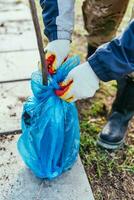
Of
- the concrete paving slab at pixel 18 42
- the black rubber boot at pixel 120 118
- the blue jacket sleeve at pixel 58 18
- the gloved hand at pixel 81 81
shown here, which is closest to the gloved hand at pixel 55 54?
the blue jacket sleeve at pixel 58 18

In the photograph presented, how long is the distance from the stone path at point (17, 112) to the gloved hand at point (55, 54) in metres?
0.62

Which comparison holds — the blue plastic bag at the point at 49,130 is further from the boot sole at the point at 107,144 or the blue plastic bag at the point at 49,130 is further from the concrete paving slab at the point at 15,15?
the concrete paving slab at the point at 15,15

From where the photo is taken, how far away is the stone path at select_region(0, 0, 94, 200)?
83.9 inches

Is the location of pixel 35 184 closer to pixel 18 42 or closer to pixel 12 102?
pixel 12 102

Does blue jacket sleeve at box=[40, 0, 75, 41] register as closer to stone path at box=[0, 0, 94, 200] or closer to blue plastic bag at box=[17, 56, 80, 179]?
blue plastic bag at box=[17, 56, 80, 179]

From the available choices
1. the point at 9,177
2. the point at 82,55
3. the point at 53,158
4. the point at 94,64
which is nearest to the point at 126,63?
the point at 94,64

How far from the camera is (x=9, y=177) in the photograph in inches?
86.5

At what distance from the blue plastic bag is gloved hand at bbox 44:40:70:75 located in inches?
2.6

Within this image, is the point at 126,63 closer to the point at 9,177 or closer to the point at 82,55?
the point at 9,177

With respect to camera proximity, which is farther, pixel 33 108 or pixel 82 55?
pixel 82 55

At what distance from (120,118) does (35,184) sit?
0.73 meters

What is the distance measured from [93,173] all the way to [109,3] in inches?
42.6

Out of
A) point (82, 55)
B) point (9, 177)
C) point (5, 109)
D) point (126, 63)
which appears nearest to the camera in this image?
point (126, 63)

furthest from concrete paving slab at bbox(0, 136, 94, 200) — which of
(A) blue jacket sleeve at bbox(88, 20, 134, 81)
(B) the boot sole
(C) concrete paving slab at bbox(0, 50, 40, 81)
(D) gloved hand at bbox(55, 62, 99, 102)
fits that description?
(C) concrete paving slab at bbox(0, 50, 40, 81)
